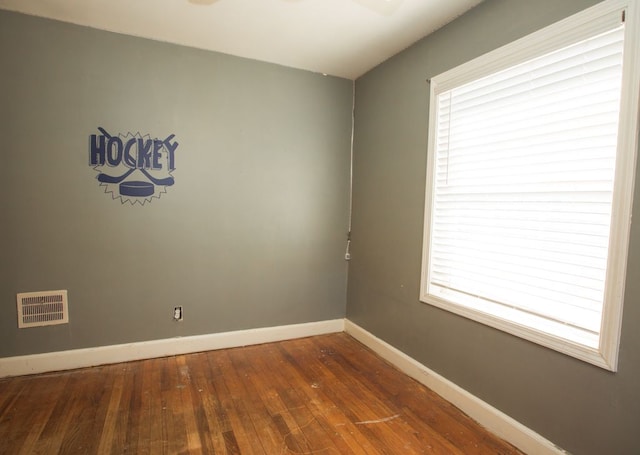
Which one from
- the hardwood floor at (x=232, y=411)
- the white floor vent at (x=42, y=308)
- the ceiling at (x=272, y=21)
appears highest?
the ceiling at (x=272, y=21)

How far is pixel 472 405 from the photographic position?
208 centimetres

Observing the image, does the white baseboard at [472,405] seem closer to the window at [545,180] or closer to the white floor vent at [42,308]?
the window at [545,180]

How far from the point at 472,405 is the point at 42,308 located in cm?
312

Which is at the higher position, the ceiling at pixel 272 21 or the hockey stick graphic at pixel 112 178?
the ceiling at pixel 272 21

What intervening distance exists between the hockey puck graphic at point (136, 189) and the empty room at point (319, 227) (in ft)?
0.11

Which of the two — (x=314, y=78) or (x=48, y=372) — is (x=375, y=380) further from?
(x=314, y=78)

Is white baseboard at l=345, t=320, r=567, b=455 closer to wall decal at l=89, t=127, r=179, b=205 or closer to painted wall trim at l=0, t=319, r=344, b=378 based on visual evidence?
painted wall trim at l=0, t=319, r=344, b=378

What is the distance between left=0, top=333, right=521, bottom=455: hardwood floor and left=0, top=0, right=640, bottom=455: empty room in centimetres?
2

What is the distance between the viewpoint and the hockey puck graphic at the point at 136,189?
2639 mm

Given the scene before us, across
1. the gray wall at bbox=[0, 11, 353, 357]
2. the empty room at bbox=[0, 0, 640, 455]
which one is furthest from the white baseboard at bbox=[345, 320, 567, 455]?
the gray wall at bbox=[0, 11, 353, 357]

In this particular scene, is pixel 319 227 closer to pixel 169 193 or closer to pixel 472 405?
pixel 169 193

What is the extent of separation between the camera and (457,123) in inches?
87.8

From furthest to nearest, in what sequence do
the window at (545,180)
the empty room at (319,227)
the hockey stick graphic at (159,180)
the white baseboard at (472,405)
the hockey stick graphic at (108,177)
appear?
the hockey stick graphic at (159,180), the hockey stick graphic at (108,177), the white baseboard at (472,405), the empty room at (319,227), the window at (545,180)

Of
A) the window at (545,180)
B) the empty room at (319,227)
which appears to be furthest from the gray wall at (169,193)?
the window at (545,180)
